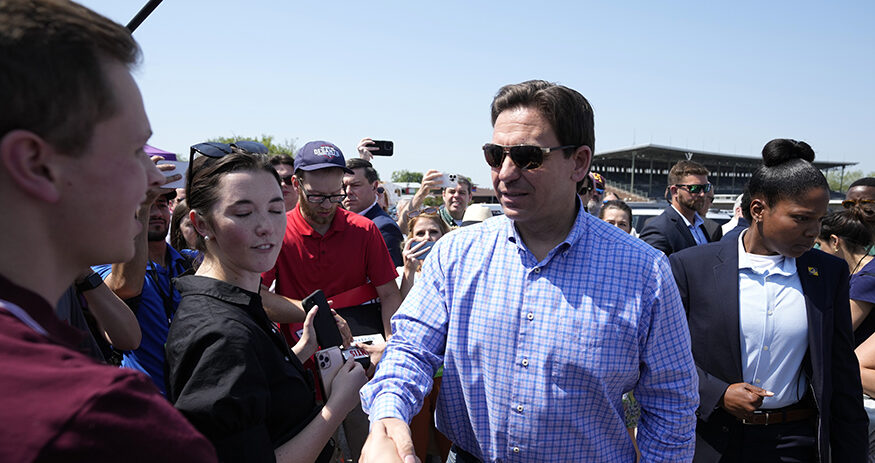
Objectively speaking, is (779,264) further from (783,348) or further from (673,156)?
(673,156)

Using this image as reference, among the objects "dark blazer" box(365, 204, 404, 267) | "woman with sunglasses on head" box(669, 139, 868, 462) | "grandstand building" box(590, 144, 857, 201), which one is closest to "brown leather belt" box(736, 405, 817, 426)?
"woman with sunglasses on head" box(669, 139, 868, 462)

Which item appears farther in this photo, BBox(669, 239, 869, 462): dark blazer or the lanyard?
BBox(669, 239, 869, 462): dark blazer

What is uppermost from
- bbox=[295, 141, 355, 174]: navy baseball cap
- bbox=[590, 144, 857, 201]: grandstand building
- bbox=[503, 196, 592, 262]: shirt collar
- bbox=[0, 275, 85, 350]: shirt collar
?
bbox=[295, 141, 355, 174]: navy baseball cap

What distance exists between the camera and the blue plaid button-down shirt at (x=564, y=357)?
1843 millimetres

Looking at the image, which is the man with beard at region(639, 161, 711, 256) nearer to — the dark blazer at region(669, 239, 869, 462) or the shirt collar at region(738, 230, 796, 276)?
the shirt collar at region(738, 230, 796, 276)

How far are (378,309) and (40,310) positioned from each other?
3127 millimetres

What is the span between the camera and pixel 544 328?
188 centimetres

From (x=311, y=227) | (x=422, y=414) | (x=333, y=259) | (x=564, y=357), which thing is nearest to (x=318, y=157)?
(x=311, y=227)

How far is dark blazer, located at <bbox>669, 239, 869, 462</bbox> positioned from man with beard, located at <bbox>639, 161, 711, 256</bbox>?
7.95ft

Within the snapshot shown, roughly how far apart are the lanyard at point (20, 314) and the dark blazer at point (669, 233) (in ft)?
16.7

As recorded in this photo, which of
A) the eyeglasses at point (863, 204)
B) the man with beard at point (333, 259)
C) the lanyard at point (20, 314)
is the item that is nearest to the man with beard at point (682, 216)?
the eyeglasses at point (863, 204)

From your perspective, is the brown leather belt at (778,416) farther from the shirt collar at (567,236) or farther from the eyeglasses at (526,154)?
the eyeglasses at (526,154)

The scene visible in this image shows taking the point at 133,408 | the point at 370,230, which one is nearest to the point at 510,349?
the point at 133,408

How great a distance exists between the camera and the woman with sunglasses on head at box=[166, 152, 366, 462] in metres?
1.59
